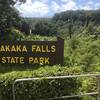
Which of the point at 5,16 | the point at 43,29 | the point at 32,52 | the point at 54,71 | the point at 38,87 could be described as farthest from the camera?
the point at 43,29

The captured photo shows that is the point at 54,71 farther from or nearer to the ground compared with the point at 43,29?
farther from the ground

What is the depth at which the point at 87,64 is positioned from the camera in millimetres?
14367

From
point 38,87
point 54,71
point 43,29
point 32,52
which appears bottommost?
point 43,29

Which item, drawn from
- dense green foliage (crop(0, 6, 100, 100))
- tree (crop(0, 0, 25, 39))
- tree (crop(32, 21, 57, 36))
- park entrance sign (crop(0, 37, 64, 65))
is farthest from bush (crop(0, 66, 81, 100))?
tree (crop(32, 21, 57, 36))

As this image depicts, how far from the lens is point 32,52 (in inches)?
512

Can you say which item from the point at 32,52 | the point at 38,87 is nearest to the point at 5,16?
the point at 32,52

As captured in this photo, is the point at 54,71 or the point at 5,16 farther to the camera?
the point at 5,16

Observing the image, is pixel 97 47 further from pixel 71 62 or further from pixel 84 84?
pixel 84 84

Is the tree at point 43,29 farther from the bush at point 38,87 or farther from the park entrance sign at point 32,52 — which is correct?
the bush at point 38,87

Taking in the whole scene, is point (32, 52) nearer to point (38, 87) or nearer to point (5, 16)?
point (38, 87)

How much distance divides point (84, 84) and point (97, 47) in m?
7.82

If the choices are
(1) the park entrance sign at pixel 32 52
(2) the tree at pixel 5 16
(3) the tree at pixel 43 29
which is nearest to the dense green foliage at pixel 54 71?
(2) the tree at pixel 5 16

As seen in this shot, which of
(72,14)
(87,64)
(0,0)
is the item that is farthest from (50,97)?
(72,14)

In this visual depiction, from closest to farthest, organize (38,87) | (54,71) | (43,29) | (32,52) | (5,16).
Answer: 1. (38,87)
2. (54,71)
3. (32,52)
4. (5,16)
5. (43,29)
